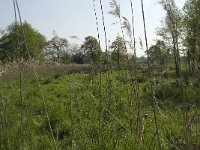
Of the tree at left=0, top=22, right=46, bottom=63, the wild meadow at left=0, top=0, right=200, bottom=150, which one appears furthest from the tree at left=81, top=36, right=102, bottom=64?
the tree at left=0, top=22, right=46, bottom=63

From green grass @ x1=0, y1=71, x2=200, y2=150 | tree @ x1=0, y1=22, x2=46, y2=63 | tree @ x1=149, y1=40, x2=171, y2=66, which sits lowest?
green grass @ x1=0, y1=71, x2=200, y2=150

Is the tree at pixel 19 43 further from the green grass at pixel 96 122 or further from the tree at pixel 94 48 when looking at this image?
the tree at pixel 94 48

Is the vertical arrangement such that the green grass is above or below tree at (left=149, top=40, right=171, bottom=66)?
below

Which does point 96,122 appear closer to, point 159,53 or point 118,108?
point 118,108

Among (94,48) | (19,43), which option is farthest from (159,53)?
(19,43)

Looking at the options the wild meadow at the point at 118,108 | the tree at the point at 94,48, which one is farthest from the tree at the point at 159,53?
the tree at the point at 94,48

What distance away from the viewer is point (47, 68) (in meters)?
17.2

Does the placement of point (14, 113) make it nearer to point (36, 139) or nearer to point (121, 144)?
point (36, 139)

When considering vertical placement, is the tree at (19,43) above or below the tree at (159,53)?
above

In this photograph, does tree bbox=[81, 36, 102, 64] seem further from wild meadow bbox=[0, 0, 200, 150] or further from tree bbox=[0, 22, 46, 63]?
tree bbox=[0, 22, 46, 63]

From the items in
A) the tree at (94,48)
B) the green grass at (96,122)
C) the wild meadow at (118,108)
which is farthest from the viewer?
the tree at (94,48)

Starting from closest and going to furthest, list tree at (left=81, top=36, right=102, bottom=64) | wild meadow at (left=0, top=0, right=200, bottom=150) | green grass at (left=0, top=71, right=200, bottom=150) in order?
wild meadow at (left=0, top=0, right=200, bottom=150) < green grass at (left=0, top=71, right=200, bottom=150) < tree at (left=81, top=36, right=102, bottom=64)

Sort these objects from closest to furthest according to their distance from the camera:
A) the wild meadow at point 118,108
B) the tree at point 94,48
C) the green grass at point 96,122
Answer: the wild meadow at point 118,108
the green grass at point 96,122
the tree at point 94,48

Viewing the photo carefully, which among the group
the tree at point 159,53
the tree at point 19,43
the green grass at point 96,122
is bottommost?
the green grass at point 96,122
